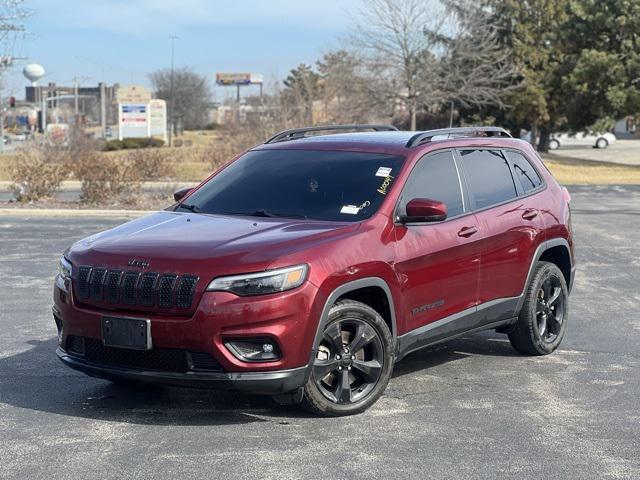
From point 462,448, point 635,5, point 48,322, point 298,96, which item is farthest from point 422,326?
point 635,5

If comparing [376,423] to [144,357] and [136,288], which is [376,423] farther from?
[136,288]

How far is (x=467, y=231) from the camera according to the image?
7.21 metres

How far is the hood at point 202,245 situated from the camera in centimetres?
571

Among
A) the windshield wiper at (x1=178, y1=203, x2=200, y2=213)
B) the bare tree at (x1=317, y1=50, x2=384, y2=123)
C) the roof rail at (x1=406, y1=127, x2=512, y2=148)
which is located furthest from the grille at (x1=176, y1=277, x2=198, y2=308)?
the bare tree at (x1=317, y1=50, x2=384, y2=123)

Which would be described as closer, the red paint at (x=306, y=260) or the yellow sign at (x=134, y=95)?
the red paint at (x=306, y=260)

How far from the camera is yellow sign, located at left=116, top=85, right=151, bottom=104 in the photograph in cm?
7375

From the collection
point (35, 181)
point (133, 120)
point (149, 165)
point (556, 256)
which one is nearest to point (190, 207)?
point (556, 256)

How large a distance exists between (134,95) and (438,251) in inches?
2753

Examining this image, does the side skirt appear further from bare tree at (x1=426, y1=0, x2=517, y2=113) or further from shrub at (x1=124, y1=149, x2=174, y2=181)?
bare tree at (x1=426, y1=0, x2=517, y2=113)

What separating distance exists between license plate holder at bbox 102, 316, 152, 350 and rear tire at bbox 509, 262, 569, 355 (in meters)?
3.38

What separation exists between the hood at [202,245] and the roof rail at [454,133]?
1137mm

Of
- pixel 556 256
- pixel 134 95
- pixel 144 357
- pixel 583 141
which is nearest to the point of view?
pixel 144 357

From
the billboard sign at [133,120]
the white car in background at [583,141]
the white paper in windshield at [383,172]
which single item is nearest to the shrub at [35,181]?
the white paper in windshield at [383,172]

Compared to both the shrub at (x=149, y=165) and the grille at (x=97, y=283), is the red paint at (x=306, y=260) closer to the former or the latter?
the grille at (x=97, y=283)
